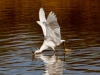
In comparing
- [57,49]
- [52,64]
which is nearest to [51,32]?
[52,64]

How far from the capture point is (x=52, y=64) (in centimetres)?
1393

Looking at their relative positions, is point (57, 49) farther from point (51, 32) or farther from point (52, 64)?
point (52, 64)

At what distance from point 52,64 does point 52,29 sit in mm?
1567

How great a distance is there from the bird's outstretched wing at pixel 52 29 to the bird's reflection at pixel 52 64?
2.20ft

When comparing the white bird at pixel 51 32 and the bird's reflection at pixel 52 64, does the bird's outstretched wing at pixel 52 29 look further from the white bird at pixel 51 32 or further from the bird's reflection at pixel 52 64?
the bird's reflection at pixel 52 64

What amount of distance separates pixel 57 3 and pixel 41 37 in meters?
20.6

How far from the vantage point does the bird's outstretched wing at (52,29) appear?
1421cm

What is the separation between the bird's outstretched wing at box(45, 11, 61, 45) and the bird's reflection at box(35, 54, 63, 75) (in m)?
0.67

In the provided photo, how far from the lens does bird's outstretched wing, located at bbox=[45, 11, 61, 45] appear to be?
1421cm

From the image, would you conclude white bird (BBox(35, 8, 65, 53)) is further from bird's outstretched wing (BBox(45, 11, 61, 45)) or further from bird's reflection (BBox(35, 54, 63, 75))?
bird's reflection (BBox(35, 54, 63, 75))

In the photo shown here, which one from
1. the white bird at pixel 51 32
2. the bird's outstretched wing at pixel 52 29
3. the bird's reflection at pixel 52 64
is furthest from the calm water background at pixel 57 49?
the bird's outstretched wing at pixel 52 29

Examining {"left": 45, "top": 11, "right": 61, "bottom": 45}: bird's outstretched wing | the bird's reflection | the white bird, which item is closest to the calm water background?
the bird's reflection

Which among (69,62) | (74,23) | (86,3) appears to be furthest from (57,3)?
(69,62)

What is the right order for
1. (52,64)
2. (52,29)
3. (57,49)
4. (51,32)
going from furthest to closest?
(57,49)
(51,32)
(52,29)
(52,64)
